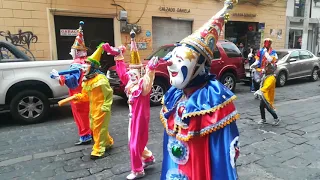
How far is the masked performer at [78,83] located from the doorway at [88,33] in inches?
213

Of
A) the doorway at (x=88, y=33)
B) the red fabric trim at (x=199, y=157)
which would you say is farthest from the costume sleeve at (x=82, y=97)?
the doorway at (x=88, y=33)

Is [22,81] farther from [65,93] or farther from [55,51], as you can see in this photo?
[55,51]

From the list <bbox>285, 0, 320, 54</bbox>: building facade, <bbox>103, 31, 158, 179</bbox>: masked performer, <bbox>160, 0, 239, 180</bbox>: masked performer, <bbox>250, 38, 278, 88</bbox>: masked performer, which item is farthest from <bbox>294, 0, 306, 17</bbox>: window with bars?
<bbox>160, 0, 239, 180</bbox>: masked performer

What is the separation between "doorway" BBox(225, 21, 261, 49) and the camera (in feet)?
52.1

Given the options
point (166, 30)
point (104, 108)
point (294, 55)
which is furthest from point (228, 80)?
point (104, 108)

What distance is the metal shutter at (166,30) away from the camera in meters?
12.5

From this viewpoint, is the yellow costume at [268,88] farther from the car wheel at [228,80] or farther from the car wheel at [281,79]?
the car wheel at [281,79]

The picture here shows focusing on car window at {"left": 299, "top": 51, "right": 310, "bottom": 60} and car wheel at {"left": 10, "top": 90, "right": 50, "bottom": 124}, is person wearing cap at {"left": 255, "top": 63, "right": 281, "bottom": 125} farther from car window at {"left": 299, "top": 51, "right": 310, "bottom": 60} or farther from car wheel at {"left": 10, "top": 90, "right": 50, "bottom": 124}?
car window at {"left": 299, "top": 51, "right": 310, "bottom": 60}

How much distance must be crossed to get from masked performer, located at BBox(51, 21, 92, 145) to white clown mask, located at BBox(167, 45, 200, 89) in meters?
2.54

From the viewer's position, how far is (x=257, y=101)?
27.0 ft

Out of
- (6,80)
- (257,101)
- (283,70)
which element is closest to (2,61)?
(6,80)

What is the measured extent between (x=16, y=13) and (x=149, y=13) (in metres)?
5.26

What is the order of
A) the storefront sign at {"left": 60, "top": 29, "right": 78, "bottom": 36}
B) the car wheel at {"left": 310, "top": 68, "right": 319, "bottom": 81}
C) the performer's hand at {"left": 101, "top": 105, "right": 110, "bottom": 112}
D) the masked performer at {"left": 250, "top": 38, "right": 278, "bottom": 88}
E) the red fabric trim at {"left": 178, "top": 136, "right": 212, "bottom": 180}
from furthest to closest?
1. the car wheel at {"left": 310, "top": 68, "right": 319, "bottom": 81}
2. the storefront sign at {"left": 60, "top": 29, "right": 78, "bottom": 36}
3. the masked performer at {"left": 250, "top": 38, "right": 278, "bottom": 88}
4. the performer's hand at {"left": 101, "top": 105, "right": 110, "bottom": 112}
5. the red fabric trim at {"left": 178, "top": 136, "right": 212, "bottom": 180}

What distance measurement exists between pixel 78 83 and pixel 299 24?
18237 millimetres
